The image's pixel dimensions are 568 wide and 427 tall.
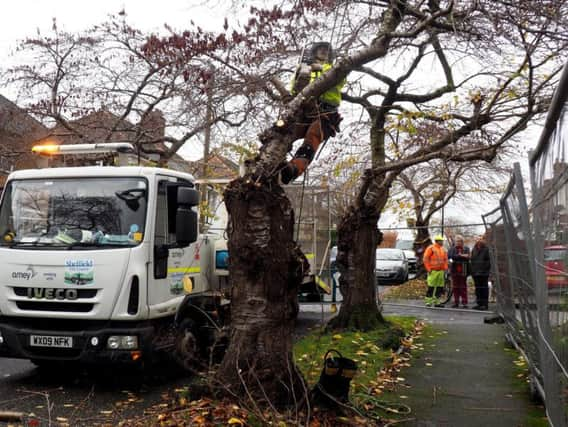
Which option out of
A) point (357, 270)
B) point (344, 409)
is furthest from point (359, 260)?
point (344, 409)

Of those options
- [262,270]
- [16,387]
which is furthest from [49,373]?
[262,270]

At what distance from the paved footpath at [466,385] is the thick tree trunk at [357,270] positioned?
1.10 meters

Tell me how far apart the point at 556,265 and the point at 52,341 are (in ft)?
17.3

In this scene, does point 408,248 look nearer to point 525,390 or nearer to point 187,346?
point 525,390

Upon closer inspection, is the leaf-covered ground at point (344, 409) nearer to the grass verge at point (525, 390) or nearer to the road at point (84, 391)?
the road at point (84, 391)

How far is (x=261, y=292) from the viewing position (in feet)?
17.4

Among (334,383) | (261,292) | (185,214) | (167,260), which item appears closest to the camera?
(334,383)

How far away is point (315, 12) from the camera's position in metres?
6.95

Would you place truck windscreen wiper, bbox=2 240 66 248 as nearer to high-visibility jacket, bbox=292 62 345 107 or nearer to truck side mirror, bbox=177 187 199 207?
truck side mirror, bbox=177 187 199 207

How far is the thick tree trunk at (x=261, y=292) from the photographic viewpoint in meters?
5.19

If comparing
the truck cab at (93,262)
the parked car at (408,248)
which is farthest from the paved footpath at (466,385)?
the parked car at (408,248)

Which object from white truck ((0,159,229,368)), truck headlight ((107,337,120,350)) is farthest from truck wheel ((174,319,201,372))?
truck headlight ((107,337,120,350))

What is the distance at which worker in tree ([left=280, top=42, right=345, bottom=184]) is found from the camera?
593cm

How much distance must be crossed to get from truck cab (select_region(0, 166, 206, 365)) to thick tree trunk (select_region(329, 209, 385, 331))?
3213 millimetres
